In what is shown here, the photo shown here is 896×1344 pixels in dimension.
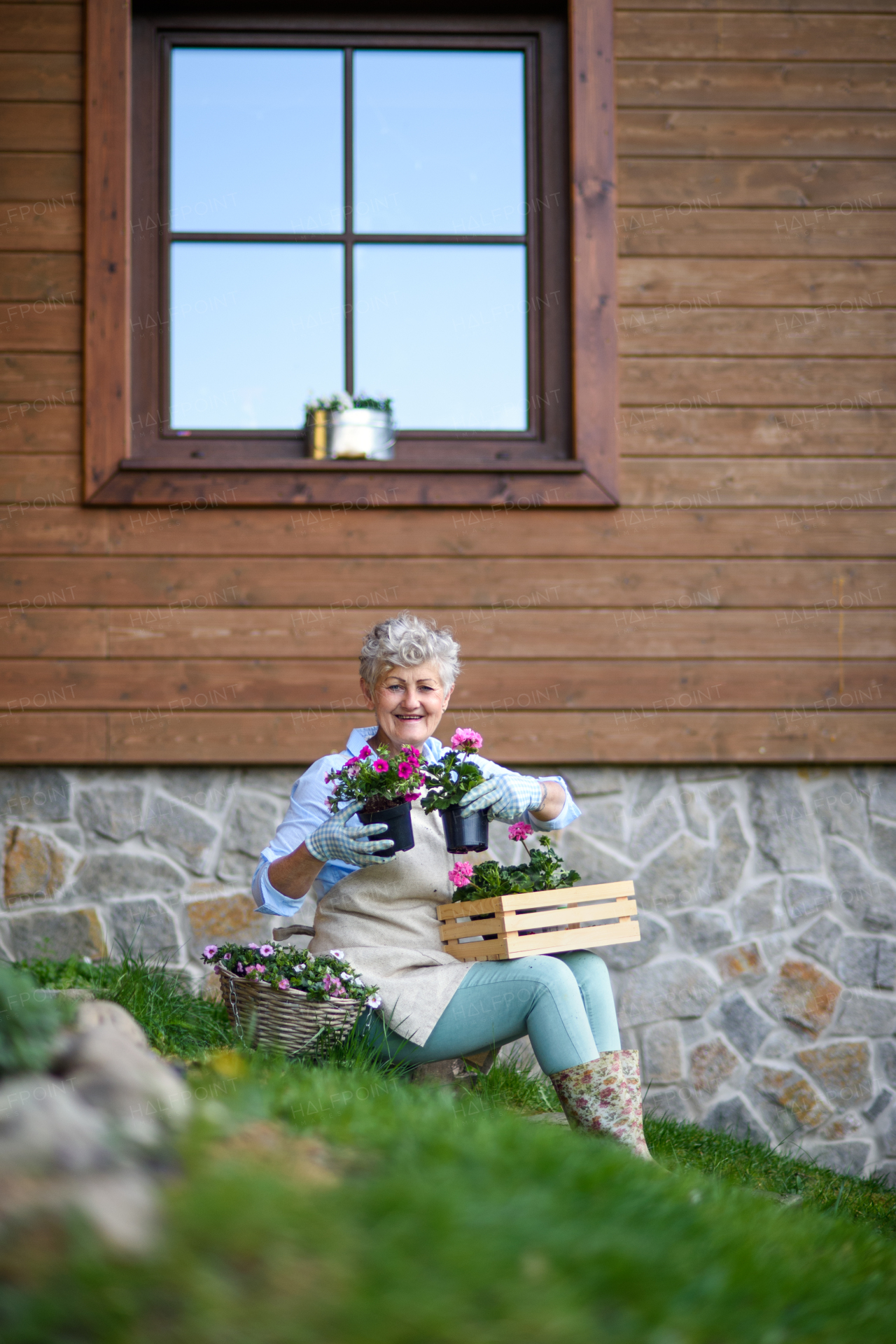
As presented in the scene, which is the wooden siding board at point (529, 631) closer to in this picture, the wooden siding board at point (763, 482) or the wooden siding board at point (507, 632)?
the wooden siding board at point (507, 632)

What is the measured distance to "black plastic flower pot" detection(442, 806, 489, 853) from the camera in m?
2.56

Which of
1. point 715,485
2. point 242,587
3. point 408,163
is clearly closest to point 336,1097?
point 242,587

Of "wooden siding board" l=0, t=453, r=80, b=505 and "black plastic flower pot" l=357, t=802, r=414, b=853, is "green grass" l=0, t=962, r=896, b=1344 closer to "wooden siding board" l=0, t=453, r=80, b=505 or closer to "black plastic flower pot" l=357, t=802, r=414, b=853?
"black plastic flower pot" l=357, t=802, r=414, b=853

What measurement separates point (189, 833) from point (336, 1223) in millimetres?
2599

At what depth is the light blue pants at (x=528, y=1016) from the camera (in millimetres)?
2395

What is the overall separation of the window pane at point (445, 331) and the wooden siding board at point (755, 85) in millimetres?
678

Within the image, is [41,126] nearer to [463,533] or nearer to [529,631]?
[463,533]

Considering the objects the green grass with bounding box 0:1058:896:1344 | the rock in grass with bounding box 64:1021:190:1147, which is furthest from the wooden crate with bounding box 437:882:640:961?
the rock in grass with bounding box 64:1021:190:1147

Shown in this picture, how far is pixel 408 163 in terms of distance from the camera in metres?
4.07

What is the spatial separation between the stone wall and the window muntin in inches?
52.9

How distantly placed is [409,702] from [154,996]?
1.27 metres

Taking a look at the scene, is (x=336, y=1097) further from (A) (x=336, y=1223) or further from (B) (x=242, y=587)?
(B) (x=242, y=587)

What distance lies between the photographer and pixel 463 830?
8.43 ft

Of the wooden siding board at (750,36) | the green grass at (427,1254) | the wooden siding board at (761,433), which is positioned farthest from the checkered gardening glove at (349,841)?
the wooden siding board at (750,36)
